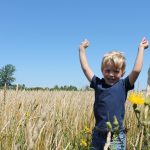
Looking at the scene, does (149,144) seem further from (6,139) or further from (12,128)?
(12,128)

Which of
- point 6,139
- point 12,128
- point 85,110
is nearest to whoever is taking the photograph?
point 6,139

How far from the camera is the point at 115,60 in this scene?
2355mm

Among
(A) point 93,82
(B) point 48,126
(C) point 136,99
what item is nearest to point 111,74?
(A) point 93,82

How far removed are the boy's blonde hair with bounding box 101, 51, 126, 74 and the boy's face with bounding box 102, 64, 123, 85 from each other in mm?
21

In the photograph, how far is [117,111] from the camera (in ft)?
7.73

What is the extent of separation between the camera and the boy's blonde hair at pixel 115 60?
2.36m

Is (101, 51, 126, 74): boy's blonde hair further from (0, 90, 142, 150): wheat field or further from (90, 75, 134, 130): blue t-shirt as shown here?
(0, 90, 142, 150): wheat field

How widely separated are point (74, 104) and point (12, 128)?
2500 millimetres

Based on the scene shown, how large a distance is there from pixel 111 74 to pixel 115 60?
0.09 m

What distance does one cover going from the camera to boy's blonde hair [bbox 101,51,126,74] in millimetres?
2359

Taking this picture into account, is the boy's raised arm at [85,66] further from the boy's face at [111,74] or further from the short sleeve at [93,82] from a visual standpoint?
the boy's face at [111,74]

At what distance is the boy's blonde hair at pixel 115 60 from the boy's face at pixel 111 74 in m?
0.02

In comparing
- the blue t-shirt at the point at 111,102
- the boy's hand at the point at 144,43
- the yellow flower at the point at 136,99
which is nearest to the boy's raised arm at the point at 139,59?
the boy's hand at the point at 144,43

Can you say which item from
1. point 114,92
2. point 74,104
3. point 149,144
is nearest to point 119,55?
point 114,92
